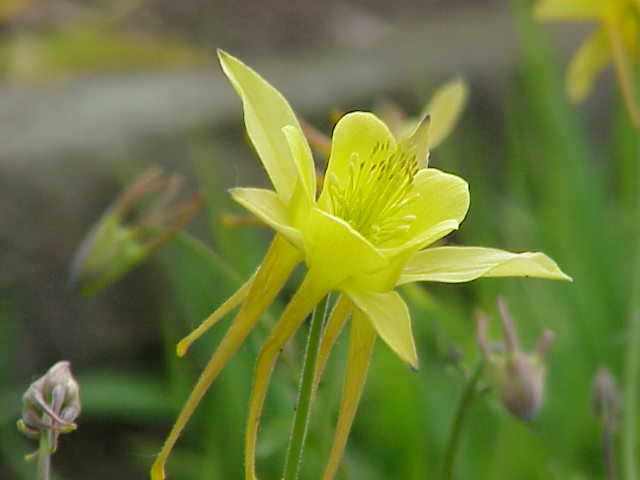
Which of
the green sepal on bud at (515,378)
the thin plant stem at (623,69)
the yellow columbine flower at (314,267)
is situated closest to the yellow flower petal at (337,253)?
the yellow columbine flower at (314,267)

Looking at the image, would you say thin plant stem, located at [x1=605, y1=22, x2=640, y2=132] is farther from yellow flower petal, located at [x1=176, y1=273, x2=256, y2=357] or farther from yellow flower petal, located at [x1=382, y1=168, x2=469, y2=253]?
yellow flower petal, located at [x1=176, y1=273, x2=256, y2=357]

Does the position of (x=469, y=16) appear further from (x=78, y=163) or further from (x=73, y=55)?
(x=78, y=163)

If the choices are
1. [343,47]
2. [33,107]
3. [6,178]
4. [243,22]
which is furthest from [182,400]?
[243,22]

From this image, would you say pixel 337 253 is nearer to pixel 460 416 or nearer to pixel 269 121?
pixel 269 121

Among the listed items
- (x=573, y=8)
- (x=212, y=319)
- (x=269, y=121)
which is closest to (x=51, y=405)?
(x=212, y=319)

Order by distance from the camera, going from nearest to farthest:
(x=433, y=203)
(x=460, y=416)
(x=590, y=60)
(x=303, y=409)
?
(x=303, y=409) → (x=433, y=203) → (x=460, y=416) → (x=590, y=60)

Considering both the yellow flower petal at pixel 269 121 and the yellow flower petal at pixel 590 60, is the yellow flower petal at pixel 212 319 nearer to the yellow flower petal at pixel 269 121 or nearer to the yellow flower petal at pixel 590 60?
the yellow flower petal at pixel 269 121
